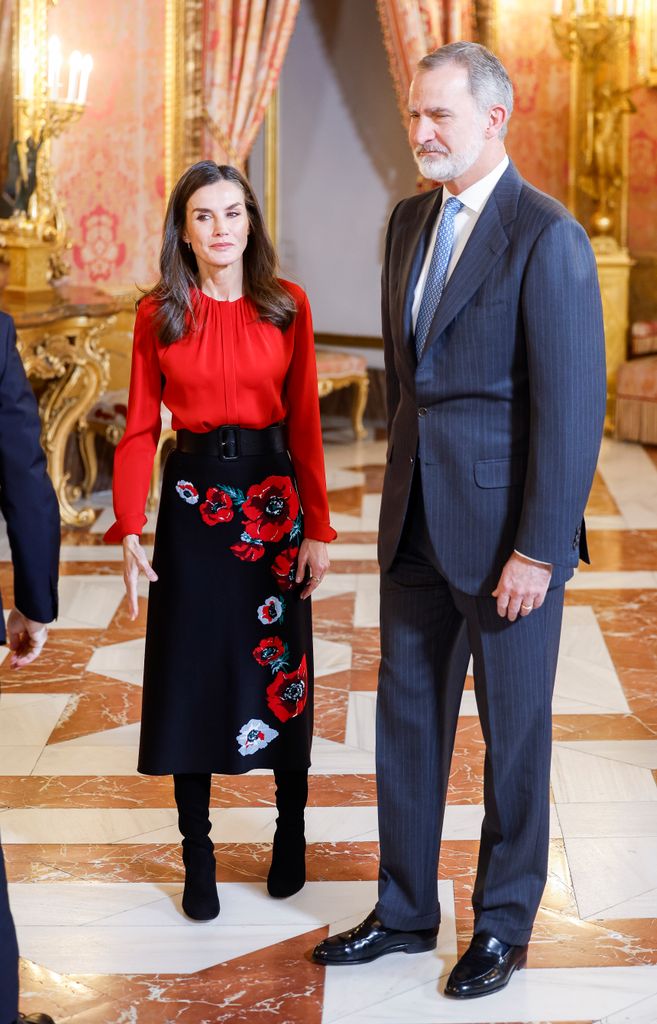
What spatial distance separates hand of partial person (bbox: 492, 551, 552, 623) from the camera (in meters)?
2.37

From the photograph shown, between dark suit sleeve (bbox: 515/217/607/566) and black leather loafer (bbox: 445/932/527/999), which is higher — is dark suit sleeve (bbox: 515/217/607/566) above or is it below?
above

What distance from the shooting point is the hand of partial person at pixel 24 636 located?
231 centimetres

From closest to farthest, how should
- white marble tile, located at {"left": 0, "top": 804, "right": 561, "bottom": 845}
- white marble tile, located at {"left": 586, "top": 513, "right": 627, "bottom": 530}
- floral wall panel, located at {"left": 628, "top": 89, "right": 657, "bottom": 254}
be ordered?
white marble tile, located at {"left": 0, "top": 804, "right": 561, "bottom": 845} < white marble tile, located at {"left": 586, "top": 513, "right": 627, "bottom": 530} < floral wall panel, located at {"left": 628, "top": 89, "right": 657, "bottom": 254}

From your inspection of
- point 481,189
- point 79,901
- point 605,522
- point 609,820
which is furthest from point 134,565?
point 605,522

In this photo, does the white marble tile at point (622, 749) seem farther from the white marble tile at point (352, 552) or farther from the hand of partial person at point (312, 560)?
the white marble tile at point (352, 552)

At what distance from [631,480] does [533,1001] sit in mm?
5338

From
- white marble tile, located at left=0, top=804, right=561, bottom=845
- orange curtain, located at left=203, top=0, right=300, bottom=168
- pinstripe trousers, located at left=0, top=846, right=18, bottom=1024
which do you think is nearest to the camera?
pinstripe trousers, located at left=0, top=846, right=18, bottom=1024

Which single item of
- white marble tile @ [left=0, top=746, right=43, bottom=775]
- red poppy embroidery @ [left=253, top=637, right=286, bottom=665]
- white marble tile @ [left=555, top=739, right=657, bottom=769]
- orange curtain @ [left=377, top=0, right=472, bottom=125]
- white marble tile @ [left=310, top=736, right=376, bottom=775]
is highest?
orange curtain @ [left=377, top=0, right=472, bottom=125]

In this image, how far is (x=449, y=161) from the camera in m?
2.33

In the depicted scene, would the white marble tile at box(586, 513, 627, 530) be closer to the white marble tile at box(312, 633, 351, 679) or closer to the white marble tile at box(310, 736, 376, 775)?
the white marble tile at box(312, 633, 351, 679)

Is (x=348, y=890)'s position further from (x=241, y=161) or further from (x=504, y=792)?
(x=241, y=161)

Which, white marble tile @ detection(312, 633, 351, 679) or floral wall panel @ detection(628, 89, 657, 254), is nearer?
→ white marble tile @ detection(312, 633, 351, 679)

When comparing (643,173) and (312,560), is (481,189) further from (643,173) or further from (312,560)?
(643,173)

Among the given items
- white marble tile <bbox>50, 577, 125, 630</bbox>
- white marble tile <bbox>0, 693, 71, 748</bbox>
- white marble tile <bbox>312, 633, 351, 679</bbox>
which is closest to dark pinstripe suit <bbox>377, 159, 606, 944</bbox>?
white marble tile <bbox>0, 693, 71, 748</bbox>
